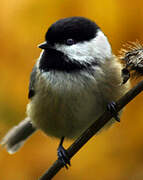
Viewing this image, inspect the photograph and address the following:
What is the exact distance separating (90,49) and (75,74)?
204mm

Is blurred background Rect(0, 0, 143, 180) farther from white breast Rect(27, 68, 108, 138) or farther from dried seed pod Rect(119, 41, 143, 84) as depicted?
dried seed pod Rect(119, 41, 143, 84)

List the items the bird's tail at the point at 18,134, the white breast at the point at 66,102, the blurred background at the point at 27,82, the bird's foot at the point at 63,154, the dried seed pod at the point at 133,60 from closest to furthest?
1. the dried seed pod at the point at 133,60
2. the blurred background at the point at 27,82
3. the white breast at the point at 66,102
4. the bird's foot at the point at 63,154
5. the bird's tail at the point at 18,134

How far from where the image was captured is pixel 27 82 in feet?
8.19

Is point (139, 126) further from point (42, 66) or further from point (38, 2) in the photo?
point (38, 2)

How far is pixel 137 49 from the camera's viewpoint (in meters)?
1.59

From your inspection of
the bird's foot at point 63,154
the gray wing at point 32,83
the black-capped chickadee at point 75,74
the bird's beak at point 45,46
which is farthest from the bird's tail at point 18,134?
the bird's beak at point 45,46

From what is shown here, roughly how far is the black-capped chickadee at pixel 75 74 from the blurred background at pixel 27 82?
10cm

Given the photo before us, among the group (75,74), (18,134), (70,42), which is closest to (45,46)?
(70,42)

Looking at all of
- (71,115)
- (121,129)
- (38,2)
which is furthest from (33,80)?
(121,129)

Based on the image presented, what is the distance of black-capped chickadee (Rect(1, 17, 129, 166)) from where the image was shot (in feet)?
7.43

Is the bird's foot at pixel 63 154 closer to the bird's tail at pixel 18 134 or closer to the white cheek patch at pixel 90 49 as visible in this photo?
the bird's tail at pixel 18 134

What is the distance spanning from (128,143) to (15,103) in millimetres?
840

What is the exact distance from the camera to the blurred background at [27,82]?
2.16 metres

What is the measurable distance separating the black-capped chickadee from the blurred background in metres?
0.10
